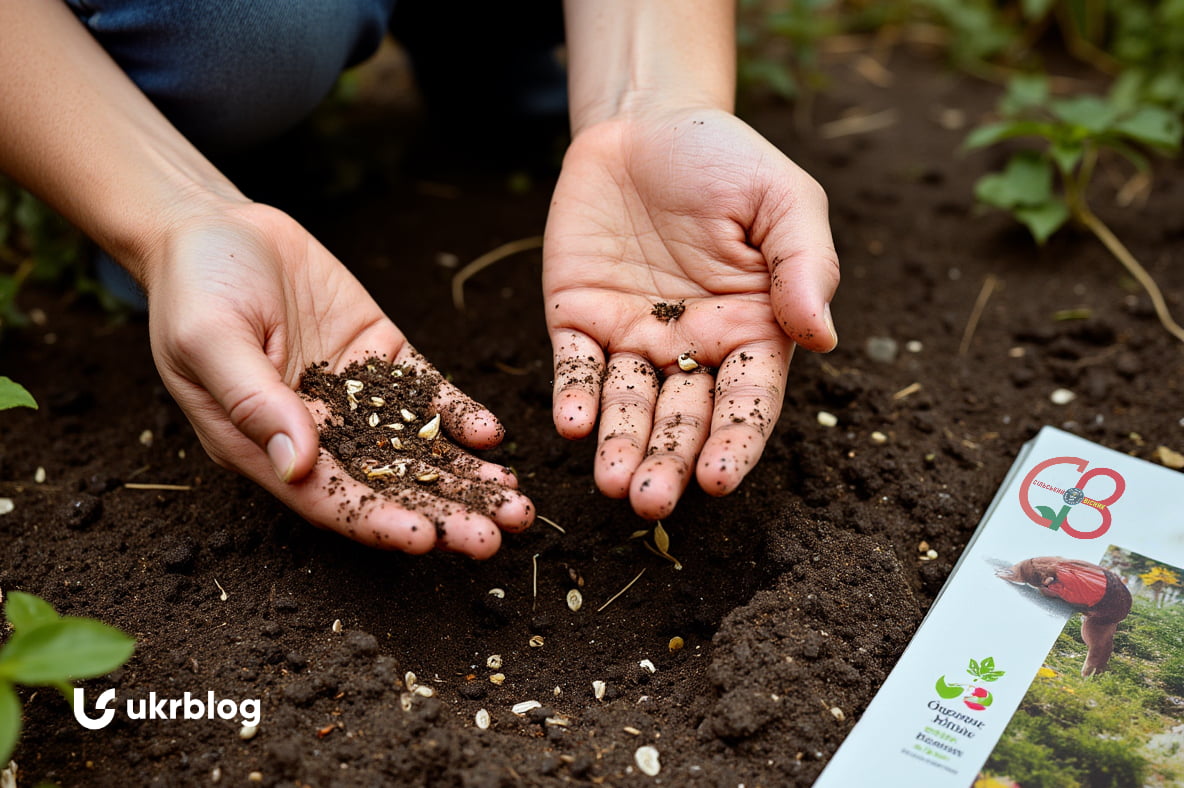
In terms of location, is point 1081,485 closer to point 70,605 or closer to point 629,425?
point 629,425

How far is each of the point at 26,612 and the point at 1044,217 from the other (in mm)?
2465

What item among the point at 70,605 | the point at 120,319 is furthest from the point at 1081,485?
the point at 120,319

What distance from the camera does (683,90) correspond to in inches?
82.5

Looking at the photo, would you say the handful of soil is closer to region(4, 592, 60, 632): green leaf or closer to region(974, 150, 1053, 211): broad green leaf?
region(4, 592, 60, 632): green leaf

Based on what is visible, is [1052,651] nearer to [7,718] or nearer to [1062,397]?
[1062,397]

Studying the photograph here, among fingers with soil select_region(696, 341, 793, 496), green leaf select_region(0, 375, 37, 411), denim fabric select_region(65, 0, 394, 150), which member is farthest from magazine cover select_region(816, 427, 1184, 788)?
denim fabric select_region(65, 0, 394, 150)

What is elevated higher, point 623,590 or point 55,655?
point 55,655

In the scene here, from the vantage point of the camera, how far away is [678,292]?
192 centimetres

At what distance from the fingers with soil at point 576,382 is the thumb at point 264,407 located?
0.44 m

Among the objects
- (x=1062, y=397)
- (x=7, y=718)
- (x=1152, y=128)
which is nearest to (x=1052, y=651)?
(x=1062, y=397)

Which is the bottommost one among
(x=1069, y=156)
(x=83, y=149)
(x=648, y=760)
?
(x=648, y=760)

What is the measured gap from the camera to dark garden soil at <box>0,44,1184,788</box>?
57.4 inches

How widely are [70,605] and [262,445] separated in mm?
563

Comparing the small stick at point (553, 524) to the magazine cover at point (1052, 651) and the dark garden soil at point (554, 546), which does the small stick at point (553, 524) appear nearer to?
the dark garden soil at point (554, 546)
